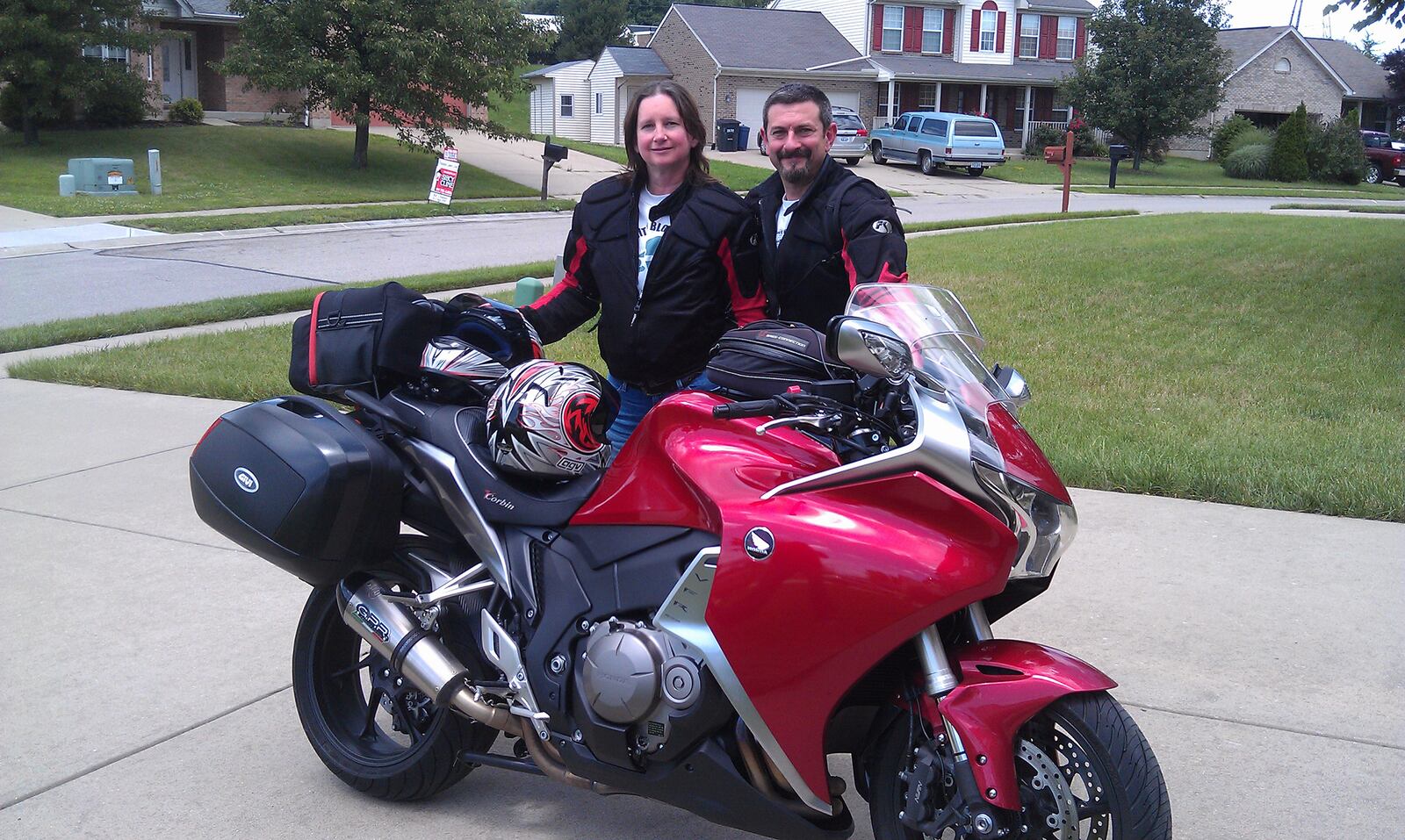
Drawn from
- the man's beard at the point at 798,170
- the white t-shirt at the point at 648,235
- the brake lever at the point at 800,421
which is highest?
the man's beard at the point at 798,170

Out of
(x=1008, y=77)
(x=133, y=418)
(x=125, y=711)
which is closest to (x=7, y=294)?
(x=133, y=418)

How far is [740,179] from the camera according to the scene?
30812 millimetres

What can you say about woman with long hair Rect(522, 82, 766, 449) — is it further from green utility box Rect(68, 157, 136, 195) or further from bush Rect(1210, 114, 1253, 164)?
bush Rect(1210, 114, 1253, 164)

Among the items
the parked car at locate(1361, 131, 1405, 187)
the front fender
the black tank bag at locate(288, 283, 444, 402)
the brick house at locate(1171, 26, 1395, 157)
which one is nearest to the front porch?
the brick house at locate(1171, 26, 1395, 157)

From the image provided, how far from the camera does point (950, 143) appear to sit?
37000 mm

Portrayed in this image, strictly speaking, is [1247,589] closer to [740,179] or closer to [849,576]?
[849,576]

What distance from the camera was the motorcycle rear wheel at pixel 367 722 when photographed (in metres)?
3.58

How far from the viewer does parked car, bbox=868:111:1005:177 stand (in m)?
37.1

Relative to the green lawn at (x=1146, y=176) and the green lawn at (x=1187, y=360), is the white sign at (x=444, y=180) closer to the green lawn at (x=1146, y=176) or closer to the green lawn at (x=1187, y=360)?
the green lawn at (x=1187, y=360)

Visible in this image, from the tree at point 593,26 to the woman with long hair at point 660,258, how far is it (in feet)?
215

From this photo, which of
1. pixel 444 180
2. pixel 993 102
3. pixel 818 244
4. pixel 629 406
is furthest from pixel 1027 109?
pixel 629 406

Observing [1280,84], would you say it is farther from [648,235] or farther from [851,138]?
[648,235]

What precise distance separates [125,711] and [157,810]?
68 cm

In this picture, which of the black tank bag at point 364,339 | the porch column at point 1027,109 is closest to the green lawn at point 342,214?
the black tank bag at point 364,339
